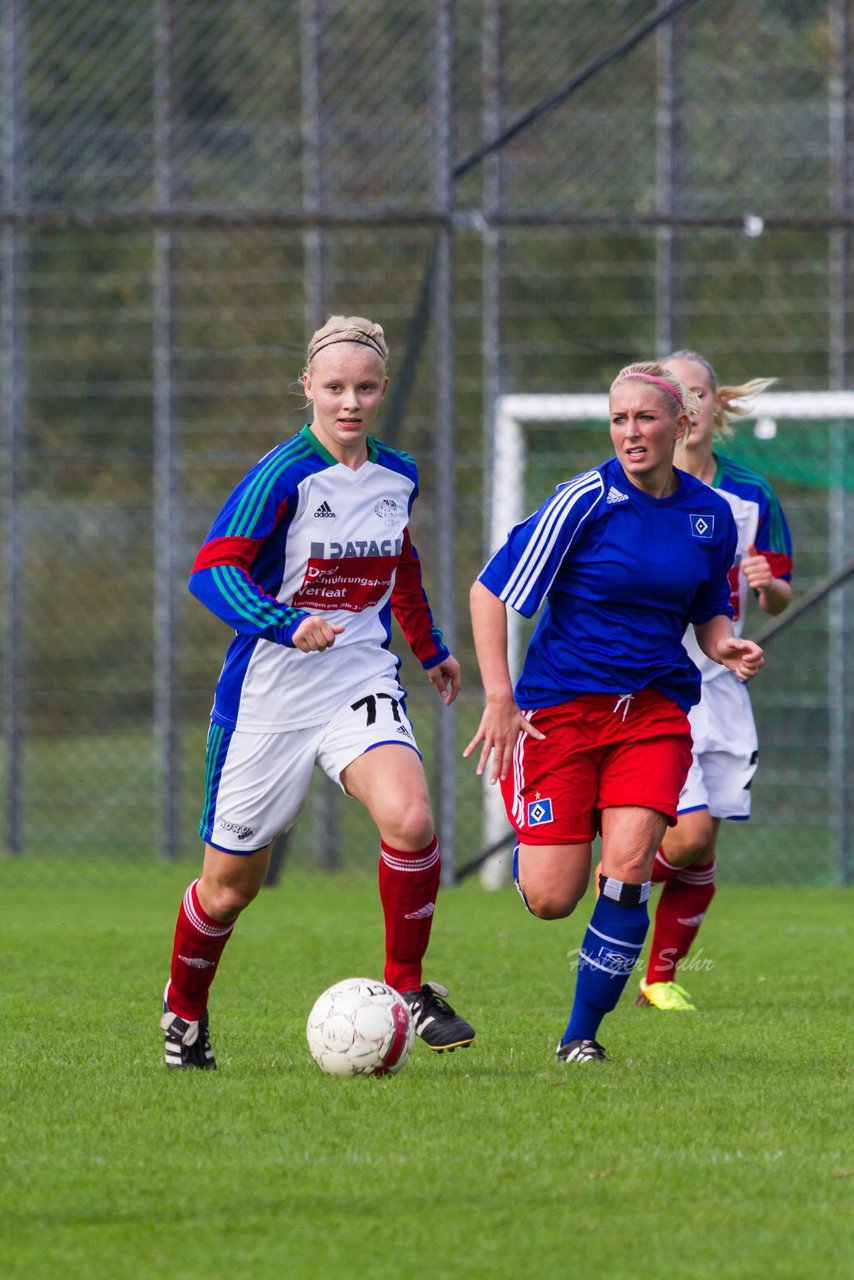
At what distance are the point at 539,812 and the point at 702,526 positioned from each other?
0.89m

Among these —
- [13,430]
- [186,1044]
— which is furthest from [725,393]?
[13,430]

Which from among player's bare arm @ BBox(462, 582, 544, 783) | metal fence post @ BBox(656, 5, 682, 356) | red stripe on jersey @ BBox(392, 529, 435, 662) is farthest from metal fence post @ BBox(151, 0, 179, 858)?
player's bare arm @ BBox(462, 582, 544, 783)

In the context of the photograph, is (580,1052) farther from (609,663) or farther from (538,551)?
(538,551)

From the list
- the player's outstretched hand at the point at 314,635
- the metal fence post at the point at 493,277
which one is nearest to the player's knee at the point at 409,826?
the player's outstretched hand at the point at 314,635

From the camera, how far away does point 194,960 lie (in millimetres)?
5285

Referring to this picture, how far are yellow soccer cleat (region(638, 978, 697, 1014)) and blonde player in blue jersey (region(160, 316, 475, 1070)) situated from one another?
1.51m

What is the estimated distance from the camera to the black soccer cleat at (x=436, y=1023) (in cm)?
528

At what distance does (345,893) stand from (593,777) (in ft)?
18.9

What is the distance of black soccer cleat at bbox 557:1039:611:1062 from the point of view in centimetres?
525

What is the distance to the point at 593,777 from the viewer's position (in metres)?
5.40

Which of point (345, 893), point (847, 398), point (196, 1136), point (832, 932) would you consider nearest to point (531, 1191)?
point (196, 1136)

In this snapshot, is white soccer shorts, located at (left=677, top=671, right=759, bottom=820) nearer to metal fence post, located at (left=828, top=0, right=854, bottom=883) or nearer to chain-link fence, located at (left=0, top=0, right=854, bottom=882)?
chain-link fence, located at (left=0, top=0, right=854, bottom=882)

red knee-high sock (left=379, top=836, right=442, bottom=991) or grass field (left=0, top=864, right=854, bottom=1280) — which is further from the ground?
red knee-high sock (left=379, top=836, right=442, bottom=991)

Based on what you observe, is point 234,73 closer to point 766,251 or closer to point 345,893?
point 766,251
